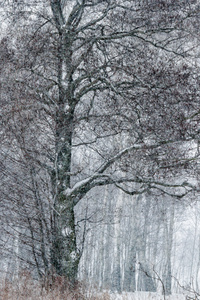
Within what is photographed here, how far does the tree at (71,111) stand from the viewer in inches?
293

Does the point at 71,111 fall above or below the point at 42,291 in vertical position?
→ above

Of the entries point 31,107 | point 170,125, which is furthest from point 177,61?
point 31,107

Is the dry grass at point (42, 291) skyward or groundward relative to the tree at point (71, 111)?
groundward

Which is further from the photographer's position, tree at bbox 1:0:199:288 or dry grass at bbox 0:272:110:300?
tree at bbox 1:0:199:288

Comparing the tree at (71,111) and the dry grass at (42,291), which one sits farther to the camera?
the tree at (71,111)

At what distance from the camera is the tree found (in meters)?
7.43

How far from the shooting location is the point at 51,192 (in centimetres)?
815

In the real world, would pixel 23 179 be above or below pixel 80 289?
above

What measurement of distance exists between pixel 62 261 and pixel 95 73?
13.2ft

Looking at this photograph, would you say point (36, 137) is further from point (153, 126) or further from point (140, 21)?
point (140, 21)

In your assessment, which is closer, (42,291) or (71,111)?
(42,291)

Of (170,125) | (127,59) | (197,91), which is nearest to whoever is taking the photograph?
(170,125)

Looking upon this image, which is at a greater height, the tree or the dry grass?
the tree

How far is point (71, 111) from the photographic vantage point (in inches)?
332
